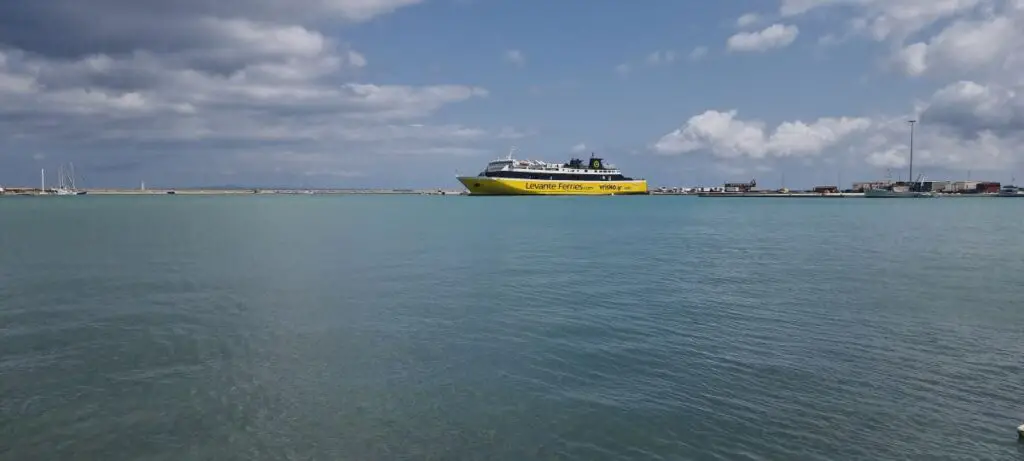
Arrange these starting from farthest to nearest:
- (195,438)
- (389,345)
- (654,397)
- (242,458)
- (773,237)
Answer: (773,237)
(389,345)
(654,397)
(195,438)
(242,458)

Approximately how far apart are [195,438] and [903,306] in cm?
2850

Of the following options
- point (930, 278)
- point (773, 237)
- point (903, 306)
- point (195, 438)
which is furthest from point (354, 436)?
point (773, 237)

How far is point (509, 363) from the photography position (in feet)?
62.9

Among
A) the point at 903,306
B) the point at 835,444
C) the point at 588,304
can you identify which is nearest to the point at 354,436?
the point at 835,444

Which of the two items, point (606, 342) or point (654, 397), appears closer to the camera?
point (654, 397)

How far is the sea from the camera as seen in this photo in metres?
13.4

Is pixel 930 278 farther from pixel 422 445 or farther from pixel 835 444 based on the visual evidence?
pixel 422 445

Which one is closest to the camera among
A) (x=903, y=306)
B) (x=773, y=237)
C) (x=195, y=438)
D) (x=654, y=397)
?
(x=195, y=438)

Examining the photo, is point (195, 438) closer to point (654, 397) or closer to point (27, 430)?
point (27, 430)

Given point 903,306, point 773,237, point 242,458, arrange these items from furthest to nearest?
point 773,237 → point 903,306 → point 242,458

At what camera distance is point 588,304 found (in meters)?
28.8

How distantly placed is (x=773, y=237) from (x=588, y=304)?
1866 inches

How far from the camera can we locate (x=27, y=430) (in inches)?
539

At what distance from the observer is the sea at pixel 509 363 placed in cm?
1345
